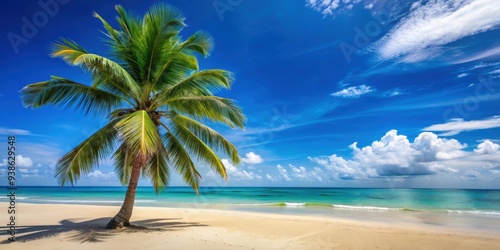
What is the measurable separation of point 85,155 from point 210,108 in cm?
373

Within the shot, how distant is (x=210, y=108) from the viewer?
9000 millimetres

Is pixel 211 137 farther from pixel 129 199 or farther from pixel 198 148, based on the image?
pixel 129 199

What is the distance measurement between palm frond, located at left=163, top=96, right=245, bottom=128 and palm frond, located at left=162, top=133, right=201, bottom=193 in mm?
993

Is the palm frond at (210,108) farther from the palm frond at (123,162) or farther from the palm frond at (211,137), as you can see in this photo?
the palm frond at (123,162)

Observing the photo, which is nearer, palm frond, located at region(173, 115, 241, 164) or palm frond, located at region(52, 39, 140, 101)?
palm frond, located at region(52, 39, 140, 101)

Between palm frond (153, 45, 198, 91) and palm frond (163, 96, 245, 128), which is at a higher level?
palm frond (153, 45, 198, 91)

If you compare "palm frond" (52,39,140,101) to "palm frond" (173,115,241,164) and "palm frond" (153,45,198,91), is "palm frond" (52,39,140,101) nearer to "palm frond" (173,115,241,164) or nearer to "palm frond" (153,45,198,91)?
"palm frond" (153,45,198,91)

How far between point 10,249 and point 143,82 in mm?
5055

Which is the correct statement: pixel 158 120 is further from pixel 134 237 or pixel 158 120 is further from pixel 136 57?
pixel 134 237

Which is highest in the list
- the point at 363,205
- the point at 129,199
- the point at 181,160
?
the point at 181,160

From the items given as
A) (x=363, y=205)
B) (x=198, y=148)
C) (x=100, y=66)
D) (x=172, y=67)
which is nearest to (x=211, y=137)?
(x=198, y=148)

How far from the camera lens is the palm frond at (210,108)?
28.7 feet

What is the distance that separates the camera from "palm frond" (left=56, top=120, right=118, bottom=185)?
753cm

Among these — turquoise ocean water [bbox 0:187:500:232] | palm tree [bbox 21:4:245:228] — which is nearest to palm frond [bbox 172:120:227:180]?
palm tree [bbox 21:4:245:228]
